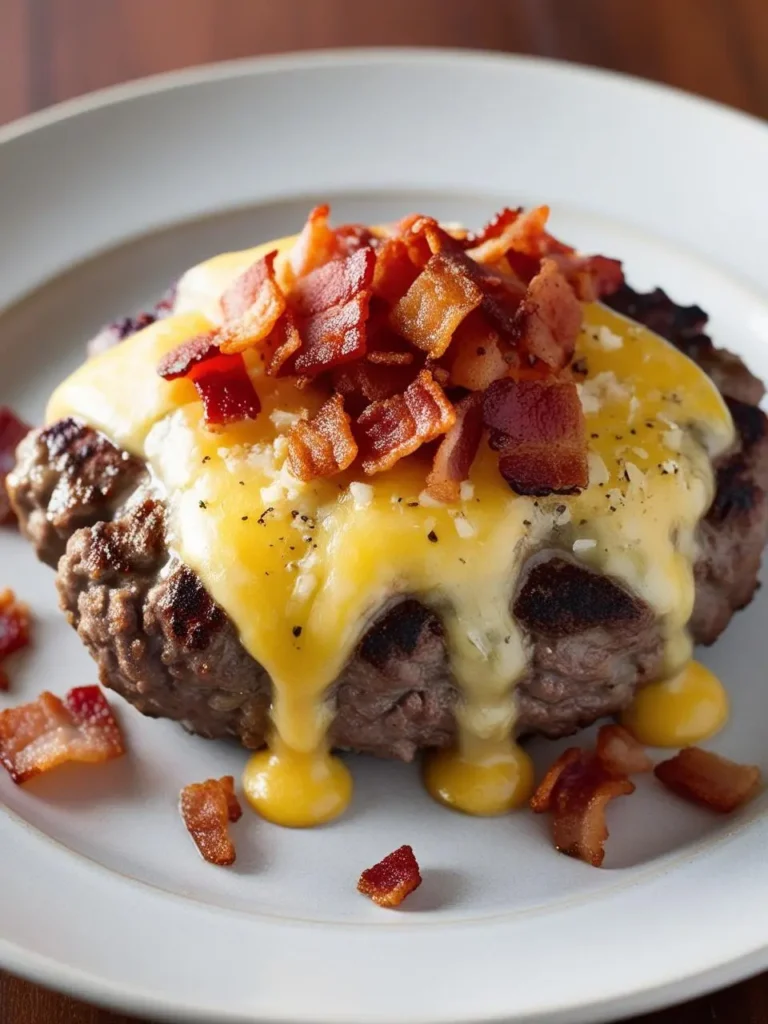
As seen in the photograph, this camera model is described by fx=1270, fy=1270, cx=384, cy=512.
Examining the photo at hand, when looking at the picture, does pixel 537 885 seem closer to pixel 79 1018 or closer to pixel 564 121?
pixel 79 1018

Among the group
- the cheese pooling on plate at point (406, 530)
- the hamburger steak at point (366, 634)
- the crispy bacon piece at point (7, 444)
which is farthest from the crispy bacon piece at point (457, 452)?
the crispy bacon piece at point (7, 444)

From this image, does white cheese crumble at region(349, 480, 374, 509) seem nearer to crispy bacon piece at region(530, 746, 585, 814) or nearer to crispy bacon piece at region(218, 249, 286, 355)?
crispy bacon piece at region(218, 249, 286, 355)

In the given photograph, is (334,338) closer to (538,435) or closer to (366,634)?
(538,435)

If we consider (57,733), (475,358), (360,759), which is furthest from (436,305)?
(57,733)

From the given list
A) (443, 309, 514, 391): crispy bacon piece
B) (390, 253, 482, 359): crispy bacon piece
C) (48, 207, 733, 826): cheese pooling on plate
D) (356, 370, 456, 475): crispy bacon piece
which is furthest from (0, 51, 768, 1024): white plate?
(390, 253, 482, 359): crispy bacon piece

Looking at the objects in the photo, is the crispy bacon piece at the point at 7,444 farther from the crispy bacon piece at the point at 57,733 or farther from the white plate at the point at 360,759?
the crispy bacon piece at the point at 57,733
